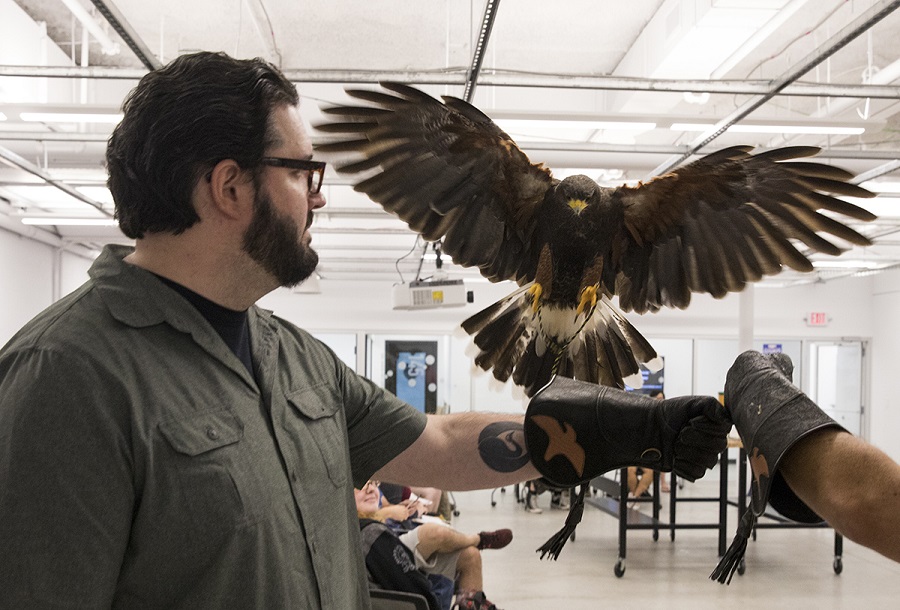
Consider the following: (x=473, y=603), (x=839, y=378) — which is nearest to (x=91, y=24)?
(x=473, y=603)

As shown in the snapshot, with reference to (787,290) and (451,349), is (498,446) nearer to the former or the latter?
(451,349)

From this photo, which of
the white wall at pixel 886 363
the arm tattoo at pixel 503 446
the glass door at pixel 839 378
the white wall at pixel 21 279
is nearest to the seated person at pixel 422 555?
the arm tattoo at pixel 503 446

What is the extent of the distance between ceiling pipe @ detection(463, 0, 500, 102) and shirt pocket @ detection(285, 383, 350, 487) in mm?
2309

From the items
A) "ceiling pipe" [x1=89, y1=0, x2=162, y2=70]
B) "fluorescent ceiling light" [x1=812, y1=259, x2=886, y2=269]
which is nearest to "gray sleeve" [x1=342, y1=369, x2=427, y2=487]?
"ceiling pipe" [x1=89, y1=0, x2=162, y2=70]

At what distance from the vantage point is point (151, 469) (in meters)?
1.00

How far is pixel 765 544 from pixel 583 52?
5.04 meters

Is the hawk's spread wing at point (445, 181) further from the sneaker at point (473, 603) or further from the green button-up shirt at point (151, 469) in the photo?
the sneaker at point (473, 603)

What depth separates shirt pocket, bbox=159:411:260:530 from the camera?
1.02 m

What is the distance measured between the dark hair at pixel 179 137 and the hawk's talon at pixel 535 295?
2.63ft

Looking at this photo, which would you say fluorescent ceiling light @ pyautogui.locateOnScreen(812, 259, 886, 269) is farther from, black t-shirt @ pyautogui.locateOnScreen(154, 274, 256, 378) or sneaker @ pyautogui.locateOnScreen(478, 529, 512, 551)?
black t-shirt @ pyautogui.locateOnScreen(154, 274, 256, 378)

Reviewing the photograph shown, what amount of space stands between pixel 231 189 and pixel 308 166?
134mm

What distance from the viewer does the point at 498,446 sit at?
152 centimetres

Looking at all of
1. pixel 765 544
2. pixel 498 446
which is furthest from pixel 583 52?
pixel 498 446

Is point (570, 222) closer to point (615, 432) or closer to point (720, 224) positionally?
point (720, 224)
